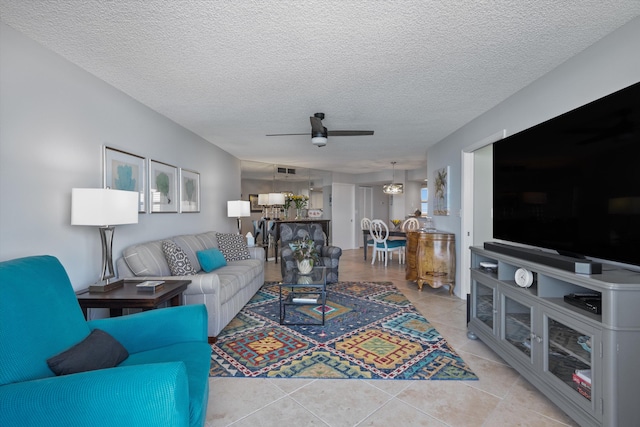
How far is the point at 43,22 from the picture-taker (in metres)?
1.84

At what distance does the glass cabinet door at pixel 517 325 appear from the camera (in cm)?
211

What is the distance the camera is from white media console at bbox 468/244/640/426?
1465mm

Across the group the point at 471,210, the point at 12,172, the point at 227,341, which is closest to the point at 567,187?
the point at 471,210

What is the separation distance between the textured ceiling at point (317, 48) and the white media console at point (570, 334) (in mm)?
1456

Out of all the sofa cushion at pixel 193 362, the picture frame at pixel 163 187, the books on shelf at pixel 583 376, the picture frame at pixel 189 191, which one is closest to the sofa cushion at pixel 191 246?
the picture frame at pixel 163 187

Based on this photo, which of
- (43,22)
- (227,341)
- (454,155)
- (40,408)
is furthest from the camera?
(454,155)

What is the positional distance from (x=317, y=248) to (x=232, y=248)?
56.6 inches

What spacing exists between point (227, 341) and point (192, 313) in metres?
1.19

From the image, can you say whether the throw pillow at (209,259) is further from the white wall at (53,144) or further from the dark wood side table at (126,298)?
the dark wood side table at (126,298)

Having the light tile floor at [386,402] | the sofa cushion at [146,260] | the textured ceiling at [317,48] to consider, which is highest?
the textured ceiling at [317,48]

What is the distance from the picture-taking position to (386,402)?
1.96m

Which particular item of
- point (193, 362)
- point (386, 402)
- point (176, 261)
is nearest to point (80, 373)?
point (193, 362)

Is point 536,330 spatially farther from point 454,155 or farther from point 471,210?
point 454,155

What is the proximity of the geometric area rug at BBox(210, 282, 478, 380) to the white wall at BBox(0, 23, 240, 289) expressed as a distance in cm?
142
